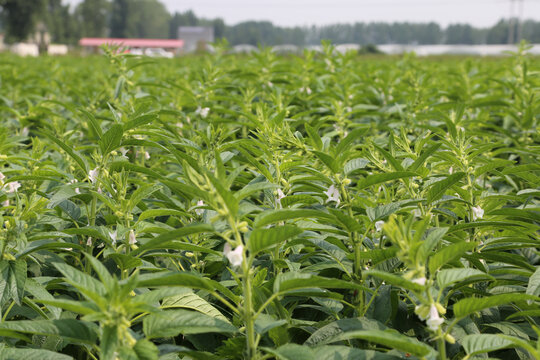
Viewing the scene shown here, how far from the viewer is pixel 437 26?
134 meters

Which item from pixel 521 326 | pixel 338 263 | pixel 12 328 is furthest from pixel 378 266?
pixel 12 328

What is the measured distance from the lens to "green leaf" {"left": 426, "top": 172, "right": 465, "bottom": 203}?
189 cm

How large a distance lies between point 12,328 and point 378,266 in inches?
47.3

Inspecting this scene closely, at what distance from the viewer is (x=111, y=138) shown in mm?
2223

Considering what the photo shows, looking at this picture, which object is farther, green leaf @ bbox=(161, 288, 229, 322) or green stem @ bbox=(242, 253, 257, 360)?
green leaf @ bbox=(161, 288, 229, 322)

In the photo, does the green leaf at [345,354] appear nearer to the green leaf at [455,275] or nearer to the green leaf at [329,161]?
the green leaf at [455,275]

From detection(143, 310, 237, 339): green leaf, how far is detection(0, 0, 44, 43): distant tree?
8709 cm

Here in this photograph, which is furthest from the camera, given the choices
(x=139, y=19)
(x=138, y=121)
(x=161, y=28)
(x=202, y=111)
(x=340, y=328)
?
(x=161, y=28)

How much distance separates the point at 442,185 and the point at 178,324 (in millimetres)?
1093

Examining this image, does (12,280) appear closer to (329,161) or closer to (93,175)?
(93,175)

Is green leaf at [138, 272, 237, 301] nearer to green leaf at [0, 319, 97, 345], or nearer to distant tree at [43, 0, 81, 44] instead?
green leaf at [0, 319, 97, 345]

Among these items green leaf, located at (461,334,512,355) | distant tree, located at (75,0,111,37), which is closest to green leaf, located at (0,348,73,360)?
green leaf, located at (461,334,512,355)

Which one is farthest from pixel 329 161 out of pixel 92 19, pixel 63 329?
pixel 92 19

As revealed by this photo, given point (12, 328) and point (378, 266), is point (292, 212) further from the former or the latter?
point (12, 328)
